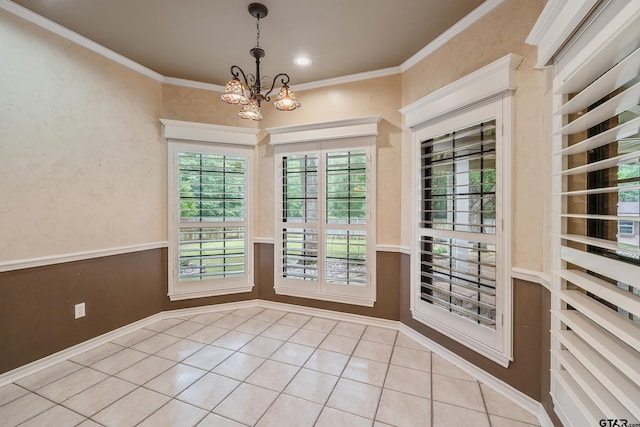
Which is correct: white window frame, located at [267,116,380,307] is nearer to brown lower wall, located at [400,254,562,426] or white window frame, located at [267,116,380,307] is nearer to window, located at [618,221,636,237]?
brown lower wall, located at [400,254,562,426]

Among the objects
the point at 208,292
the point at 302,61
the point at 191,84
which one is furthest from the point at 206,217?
the point at 302,61

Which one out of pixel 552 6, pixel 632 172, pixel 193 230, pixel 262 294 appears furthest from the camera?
Answer: pixel 262 294

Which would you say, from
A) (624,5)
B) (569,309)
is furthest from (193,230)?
(624,5)

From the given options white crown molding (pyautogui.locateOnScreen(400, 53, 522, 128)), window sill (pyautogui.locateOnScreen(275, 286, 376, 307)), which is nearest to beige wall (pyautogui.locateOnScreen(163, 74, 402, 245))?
white crown molding (pyautogui.locateOnScreen(400, 53, 522, 128))

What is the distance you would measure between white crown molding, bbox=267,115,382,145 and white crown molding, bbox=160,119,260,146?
0.29 meters

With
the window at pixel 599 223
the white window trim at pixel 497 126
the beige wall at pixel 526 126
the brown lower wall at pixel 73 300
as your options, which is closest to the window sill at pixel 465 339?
the white window trim at pixel 497 126

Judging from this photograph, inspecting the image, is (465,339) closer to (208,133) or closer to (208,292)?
(208,292)

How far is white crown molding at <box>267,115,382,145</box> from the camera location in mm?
2908

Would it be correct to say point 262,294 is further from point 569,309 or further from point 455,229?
point 569,309

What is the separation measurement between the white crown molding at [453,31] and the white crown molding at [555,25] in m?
0.59

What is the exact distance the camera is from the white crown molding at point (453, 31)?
1966mm

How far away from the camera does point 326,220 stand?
3.12 meters

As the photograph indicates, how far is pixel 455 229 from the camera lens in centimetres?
226

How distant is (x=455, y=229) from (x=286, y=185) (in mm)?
1939
